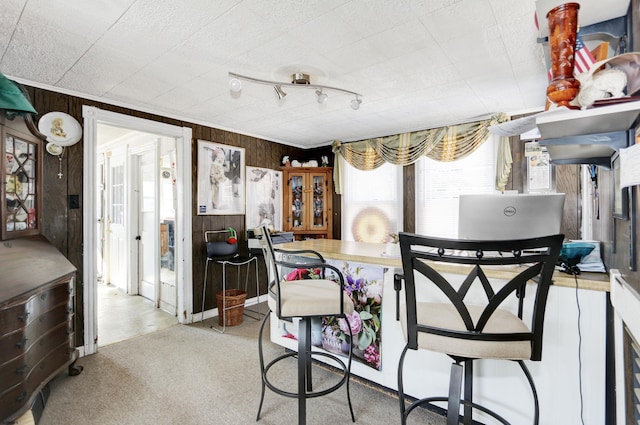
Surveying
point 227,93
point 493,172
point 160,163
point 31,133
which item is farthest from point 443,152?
point 31,133

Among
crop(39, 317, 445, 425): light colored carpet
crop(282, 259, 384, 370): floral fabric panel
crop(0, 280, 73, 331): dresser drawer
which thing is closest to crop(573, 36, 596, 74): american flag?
crop(282, 259, 384, 370): floral fabric panel

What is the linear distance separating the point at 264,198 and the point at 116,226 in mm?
2576

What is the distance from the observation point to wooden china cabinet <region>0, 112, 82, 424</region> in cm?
161

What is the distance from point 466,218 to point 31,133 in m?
3.18

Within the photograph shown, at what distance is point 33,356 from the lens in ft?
5.98

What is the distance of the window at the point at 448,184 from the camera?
3.51m

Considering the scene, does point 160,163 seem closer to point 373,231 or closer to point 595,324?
point 373,231

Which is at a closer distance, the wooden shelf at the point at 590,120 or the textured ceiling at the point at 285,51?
the wooden shelf at the point at 590,120

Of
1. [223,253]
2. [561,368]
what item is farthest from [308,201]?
[561,368]

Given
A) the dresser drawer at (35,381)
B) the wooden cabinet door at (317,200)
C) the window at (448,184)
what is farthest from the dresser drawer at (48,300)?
the window at (448,184)

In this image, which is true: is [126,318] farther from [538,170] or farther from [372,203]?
[538,170]

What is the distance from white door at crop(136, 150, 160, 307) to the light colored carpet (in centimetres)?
144

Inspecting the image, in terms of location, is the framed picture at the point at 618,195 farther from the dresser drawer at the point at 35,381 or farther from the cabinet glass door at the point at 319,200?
the cabinet glass door at the point at 319,200

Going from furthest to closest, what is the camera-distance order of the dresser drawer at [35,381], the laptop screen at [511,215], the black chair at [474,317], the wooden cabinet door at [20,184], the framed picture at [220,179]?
the framed picture at [220,179]
the wooden cabinet door at [20,184]
the laptop screen at [511,215]
the dresser drawer at [35,381]
the black chair at [474,317]
